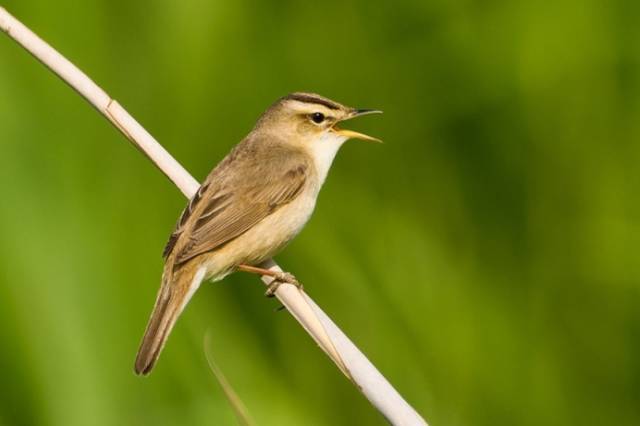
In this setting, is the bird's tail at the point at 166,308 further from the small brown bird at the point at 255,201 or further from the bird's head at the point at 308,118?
the bird's head at the point at 308,118

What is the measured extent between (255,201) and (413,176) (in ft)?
1.95

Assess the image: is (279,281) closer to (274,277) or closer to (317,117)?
(274,277)

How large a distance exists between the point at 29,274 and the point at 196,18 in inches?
44.9

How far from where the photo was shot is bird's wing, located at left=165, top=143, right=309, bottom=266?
3.23 m

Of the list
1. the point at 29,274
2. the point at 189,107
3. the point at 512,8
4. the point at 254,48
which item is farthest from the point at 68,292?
the point at 512,8

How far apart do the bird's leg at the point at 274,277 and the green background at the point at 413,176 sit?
19cm

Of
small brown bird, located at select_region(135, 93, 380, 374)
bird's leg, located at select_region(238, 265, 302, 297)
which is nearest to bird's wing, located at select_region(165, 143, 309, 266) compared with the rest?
small brown bird, located at select_region(135, 93, 380, 374)

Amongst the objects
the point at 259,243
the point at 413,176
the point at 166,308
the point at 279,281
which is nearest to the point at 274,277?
the point at 279,281

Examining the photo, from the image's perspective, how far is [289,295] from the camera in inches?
107

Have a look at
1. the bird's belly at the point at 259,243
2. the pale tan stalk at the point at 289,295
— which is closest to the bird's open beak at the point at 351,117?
the bird's belly at the point at 259,243

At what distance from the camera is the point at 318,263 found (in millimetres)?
3607

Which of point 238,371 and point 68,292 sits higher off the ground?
point 68,292

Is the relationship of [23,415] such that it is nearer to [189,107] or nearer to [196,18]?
[189,107]

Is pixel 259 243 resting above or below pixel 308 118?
below
